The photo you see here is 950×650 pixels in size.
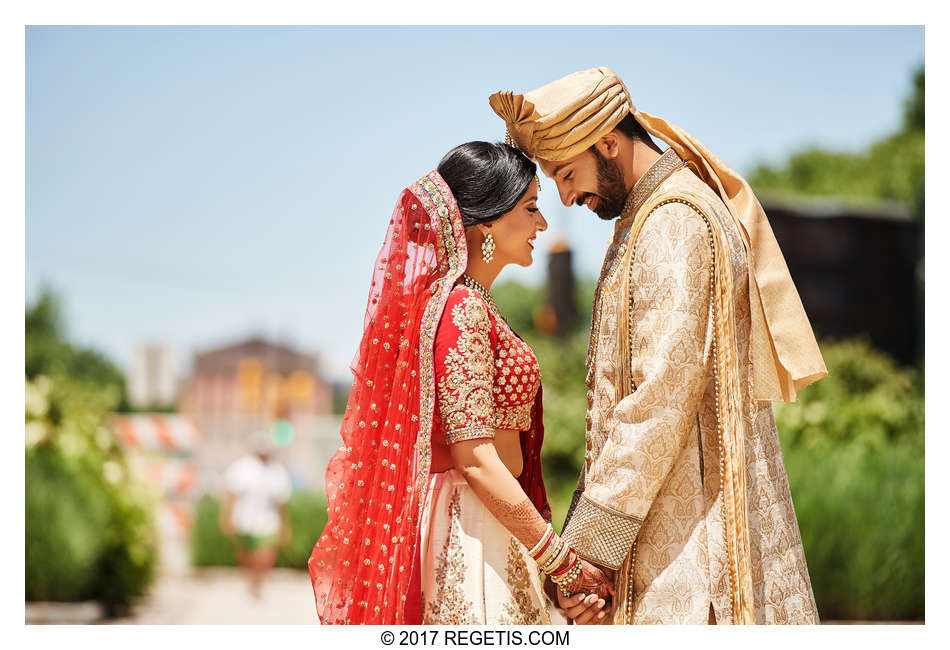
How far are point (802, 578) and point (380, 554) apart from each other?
4.01 ft

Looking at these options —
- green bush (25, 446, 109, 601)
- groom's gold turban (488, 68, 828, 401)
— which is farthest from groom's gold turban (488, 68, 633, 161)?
green bush (25, 446, 109, 601)

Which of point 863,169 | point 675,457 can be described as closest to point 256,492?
point 675,457

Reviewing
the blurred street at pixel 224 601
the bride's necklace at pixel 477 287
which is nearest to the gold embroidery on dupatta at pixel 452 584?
the bride's necklace at pixel 477 287

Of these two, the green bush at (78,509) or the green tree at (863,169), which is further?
the green tree at (863,169)

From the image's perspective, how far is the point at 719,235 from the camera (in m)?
2.73

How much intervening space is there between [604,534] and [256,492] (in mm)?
6181

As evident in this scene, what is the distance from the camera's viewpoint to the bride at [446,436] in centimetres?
271

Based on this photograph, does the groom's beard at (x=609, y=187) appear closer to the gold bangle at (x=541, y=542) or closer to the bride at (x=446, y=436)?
the bride at (x=446, y=436)

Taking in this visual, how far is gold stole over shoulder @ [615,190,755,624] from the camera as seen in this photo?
2.65 meters

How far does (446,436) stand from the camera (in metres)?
2.74

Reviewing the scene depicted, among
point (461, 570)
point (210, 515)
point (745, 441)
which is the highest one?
point (745, 441)

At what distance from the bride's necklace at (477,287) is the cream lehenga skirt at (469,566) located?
498 mm
